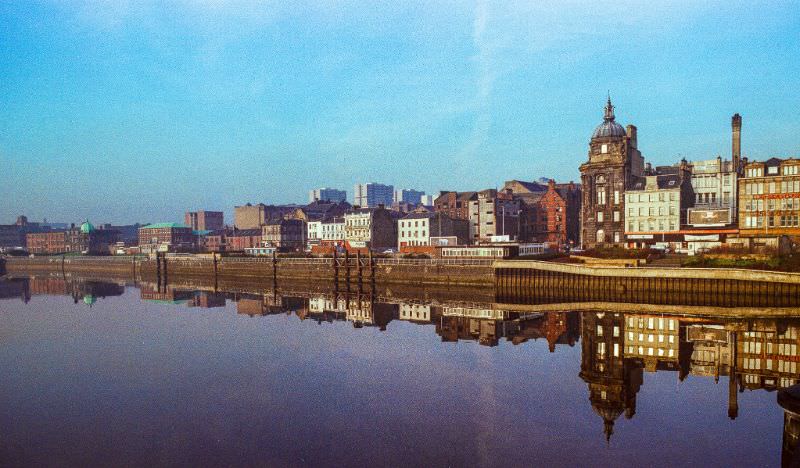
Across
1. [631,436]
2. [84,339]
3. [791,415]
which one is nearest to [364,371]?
[631,436]

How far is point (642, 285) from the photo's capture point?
64.1 m

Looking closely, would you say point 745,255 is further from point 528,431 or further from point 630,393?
point 528,431

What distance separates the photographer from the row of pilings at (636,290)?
2201 inches

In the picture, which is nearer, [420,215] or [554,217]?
[554,217]

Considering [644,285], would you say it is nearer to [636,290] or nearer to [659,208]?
[636,290]

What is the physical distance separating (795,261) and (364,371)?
2060 inches

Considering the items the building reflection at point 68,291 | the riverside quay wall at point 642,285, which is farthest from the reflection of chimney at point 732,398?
the building reflection at point 68,291

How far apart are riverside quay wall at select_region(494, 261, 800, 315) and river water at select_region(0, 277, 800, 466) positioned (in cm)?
1130

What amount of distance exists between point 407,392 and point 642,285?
45.6m

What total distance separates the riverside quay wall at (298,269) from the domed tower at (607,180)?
1143 inches

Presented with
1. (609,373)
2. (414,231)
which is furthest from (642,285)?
(414,231)

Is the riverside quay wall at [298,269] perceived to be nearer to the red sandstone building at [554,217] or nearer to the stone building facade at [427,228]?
the stone building facade at [427,228]

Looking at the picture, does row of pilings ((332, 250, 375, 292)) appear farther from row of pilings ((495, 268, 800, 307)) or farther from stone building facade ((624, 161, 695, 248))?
stone building facade ((624, 161, 695, 248))

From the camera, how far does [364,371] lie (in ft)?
109
